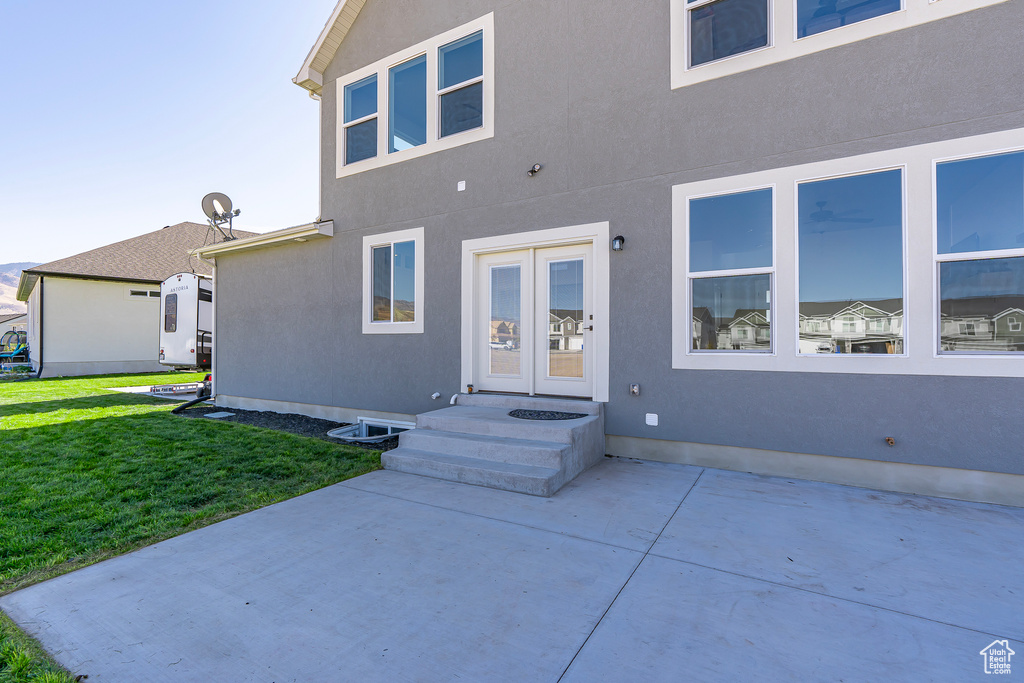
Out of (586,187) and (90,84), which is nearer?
(586,187)

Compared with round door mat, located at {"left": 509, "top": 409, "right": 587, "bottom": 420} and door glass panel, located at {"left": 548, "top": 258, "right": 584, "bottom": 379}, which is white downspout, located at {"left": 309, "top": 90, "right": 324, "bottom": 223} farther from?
round door mat, located at {"left": 509, "top": 409, "right": 587, "bottom": 420}

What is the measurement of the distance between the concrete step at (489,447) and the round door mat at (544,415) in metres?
0.48

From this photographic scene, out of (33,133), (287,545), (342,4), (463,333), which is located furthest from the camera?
(33,133)

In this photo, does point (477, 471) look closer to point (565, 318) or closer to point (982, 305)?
point (565, 318)

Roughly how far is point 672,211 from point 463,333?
316 cm

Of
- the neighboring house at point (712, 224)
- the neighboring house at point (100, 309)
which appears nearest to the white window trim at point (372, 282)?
the neighboring house at point (712, 224)

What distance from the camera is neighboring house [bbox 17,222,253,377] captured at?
1495 cm

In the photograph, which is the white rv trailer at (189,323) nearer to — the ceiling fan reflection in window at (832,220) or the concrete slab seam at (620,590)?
the concrete slab seam at (620,590)

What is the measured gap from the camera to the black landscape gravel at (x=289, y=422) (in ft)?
20.6

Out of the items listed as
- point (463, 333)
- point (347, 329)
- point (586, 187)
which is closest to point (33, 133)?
point (347, 329)

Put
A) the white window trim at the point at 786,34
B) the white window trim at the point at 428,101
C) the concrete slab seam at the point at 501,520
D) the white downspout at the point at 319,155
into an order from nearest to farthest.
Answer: the concrete slab seam at the point at 501,520 < the white window trim at the point at 786,34 < the white window trim at the point at 428,101 < the white downspout at the point at 319,155

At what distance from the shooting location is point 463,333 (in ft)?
20.6

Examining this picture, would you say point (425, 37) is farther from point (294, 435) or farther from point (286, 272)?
point (294, 435)

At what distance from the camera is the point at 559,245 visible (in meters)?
5.70
